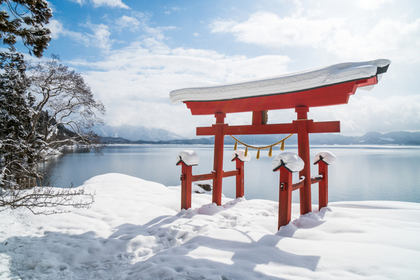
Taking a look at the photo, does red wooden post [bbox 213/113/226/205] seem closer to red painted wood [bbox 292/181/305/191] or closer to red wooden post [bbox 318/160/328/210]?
red painted wood [bbox 292/181/305/191]

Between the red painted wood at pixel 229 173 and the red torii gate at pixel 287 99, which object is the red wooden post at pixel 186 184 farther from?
the red painted wood at pixel 229 173

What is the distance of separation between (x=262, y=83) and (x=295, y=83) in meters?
0.56

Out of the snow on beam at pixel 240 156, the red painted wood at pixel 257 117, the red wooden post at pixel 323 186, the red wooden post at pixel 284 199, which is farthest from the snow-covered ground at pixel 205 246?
the red painted wood at pixel 257 117

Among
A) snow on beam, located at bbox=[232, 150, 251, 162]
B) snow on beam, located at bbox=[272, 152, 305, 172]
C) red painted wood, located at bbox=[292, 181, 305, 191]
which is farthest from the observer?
snow on beam, located at bbox=[232, 150, 251, 162]

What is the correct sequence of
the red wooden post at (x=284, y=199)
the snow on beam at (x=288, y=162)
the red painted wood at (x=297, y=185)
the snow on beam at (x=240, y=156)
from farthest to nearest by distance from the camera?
the snow on beam at (x=240, y=156) → the red painted wood at (x=297, y=185) → the red wooden post at (x=284, y=199) → the snow on beam at (x=288, y=162)

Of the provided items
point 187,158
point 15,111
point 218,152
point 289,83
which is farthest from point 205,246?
point 15,111

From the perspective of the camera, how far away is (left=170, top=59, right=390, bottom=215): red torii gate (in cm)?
313

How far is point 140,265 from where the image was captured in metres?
2.17

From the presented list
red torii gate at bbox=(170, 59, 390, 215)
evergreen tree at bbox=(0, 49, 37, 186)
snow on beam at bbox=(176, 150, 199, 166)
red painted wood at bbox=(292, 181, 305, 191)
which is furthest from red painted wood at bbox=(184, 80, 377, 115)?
evergreen tree at bbox=(0, 49, 37, 186)

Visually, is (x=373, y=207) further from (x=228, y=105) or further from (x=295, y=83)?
(x=228, y=105)

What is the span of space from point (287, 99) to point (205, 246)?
9.63 feet

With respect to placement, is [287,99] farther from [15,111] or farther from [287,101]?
[15,111]

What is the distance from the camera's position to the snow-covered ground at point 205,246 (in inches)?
76.0

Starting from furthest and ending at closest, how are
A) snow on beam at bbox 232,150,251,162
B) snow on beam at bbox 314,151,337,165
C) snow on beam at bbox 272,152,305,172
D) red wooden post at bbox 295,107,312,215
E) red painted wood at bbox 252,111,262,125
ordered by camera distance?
snow on beam at bbox 232,150,251,162
red painted wood at bbox 252,111,262,125
snow on beam at bbox 314,151,337,165
red wooden post at bbox 295,107,312,215
snow on beam at bbox 272,152,305,172
